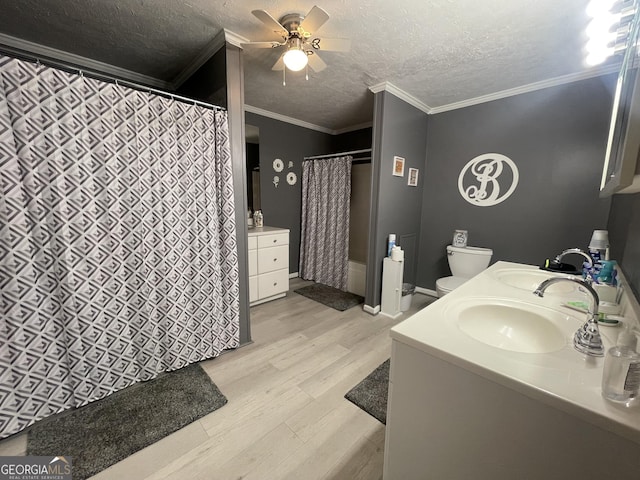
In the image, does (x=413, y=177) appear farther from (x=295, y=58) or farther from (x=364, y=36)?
(x=295, y=58)

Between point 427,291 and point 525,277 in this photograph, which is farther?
point 427,291

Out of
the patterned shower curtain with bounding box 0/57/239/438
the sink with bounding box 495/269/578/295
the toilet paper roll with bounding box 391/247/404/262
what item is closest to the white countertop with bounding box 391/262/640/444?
the sink with bounding box 495/269/578/295

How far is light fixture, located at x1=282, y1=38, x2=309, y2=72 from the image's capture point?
154 centimetres

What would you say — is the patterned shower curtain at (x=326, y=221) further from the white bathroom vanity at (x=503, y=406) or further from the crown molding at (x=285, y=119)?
the white bathroom vanity at (x=503, y=406)

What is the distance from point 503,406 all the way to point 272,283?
261cm

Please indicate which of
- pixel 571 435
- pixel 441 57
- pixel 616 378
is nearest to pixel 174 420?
pixel 571 435

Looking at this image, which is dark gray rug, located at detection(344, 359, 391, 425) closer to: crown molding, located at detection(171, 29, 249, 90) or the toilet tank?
the toilet tank

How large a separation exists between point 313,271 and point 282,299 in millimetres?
779

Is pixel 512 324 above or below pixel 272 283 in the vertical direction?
above

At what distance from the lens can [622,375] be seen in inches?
20.3

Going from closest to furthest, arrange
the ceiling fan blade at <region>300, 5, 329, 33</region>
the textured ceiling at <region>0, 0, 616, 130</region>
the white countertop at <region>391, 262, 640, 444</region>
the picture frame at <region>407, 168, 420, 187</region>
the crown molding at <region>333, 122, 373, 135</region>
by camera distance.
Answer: the white countertop at <region>391, 262, 640, 444</region>, the ceiling fan blade at <region>300, 5, 329, 33</region>, the textured ceiling at <region>0, 0, 616, 130</region>, the picture frame at <region>407, 168, 420, 187</region>, the crown molding at <region>333, 122, 373, 135</region>

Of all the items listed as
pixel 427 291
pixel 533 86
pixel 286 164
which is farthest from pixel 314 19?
pixel 427 291

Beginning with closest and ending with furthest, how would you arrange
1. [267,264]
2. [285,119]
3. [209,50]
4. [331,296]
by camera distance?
[209,50] → [267,264] → [331,296] → [285,119]

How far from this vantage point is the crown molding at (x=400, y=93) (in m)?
2.40
